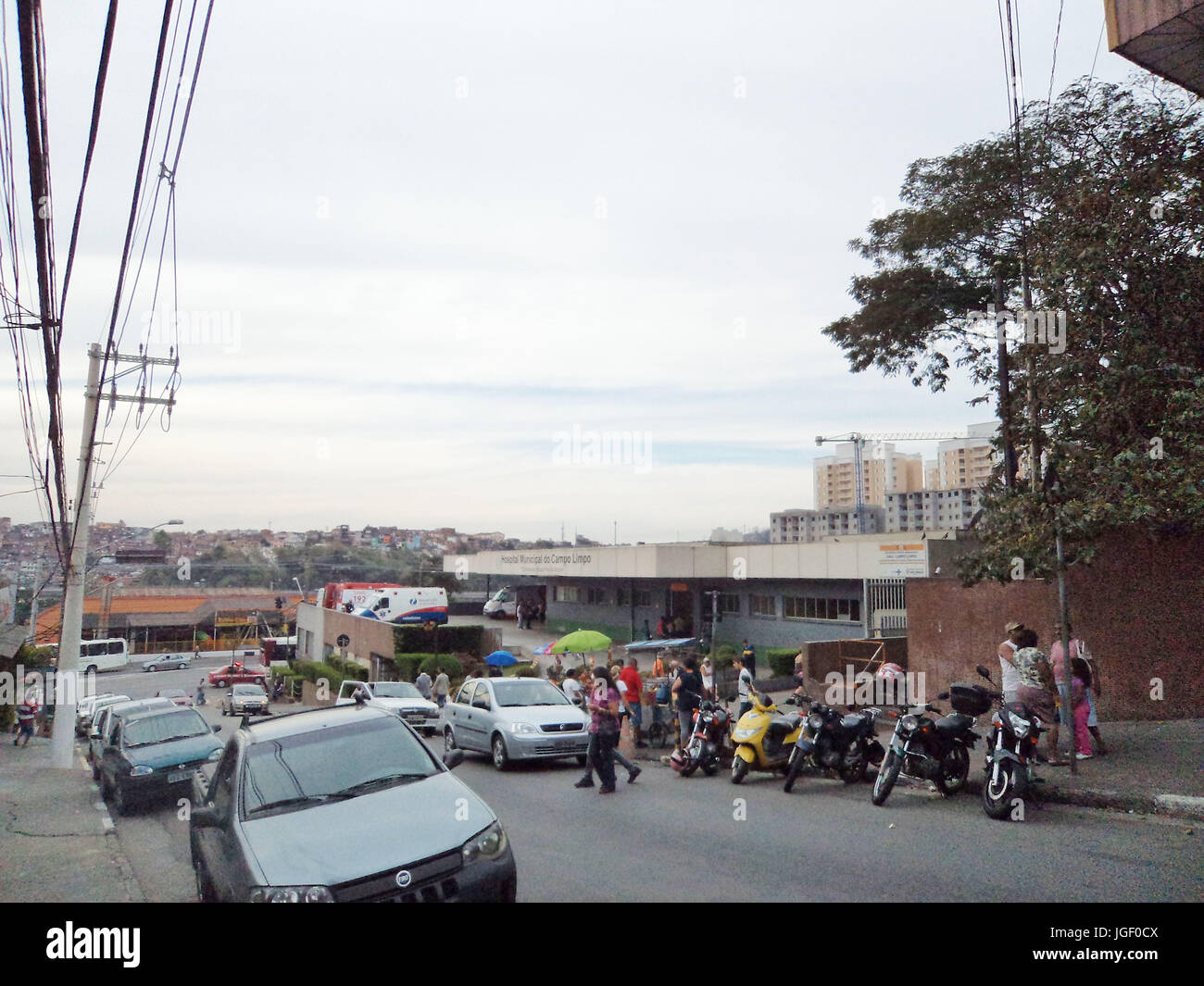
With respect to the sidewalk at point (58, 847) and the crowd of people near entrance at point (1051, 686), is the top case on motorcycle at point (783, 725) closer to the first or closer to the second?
the crowd of people near entrance at point (1051, 686)

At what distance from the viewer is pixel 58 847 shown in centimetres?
1023

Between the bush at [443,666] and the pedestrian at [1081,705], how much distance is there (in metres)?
26.6

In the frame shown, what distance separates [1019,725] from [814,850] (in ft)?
8.04

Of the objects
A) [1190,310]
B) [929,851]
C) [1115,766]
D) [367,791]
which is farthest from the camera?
[1190,310]

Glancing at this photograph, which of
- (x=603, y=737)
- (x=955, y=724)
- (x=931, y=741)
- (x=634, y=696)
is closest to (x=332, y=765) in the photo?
(x=603, y=737)

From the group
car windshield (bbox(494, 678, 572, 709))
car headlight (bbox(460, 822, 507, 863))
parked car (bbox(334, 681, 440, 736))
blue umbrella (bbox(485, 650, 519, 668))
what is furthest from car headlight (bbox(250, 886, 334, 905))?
blue umbrella (bbox(485, 650, 519, 668))

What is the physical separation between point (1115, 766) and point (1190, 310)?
5.64 m

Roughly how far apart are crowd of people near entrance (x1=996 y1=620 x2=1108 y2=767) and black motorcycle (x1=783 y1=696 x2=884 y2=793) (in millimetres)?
1650

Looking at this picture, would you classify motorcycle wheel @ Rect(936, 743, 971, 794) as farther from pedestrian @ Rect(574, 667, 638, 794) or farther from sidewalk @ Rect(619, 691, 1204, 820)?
pedestrian @ Rect(574, 667, 638, 794)

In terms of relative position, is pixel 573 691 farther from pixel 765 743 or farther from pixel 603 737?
pixel 765 743

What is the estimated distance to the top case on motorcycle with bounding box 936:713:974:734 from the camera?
966 centimetres

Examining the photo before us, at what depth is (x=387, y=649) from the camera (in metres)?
40.8
